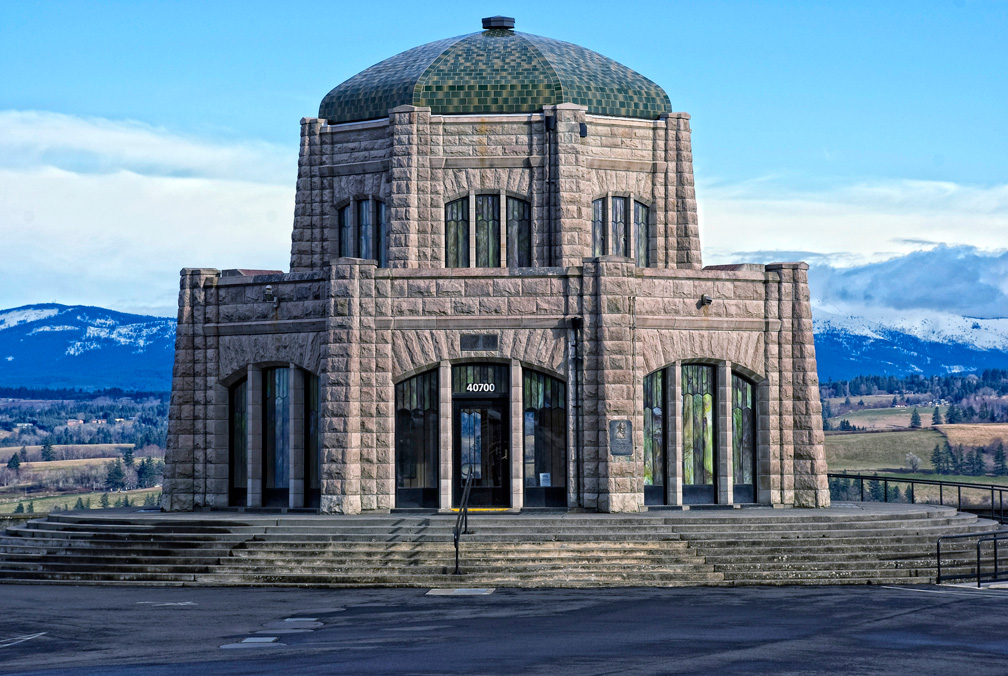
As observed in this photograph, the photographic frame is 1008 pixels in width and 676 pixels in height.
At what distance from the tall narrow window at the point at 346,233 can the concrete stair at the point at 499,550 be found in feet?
29.2

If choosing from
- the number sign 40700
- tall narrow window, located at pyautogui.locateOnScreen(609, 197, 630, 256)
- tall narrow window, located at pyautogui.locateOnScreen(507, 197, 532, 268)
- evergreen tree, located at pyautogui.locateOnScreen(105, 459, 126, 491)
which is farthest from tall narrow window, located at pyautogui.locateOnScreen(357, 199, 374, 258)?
evergreen tree, located at pyautogui.locateOnScreen(105, 459, 126, 491)

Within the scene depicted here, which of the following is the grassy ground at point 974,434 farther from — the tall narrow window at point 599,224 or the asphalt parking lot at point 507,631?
the asphalt parking lot at point 507,631

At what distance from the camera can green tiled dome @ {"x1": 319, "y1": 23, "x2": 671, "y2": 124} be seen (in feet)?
110

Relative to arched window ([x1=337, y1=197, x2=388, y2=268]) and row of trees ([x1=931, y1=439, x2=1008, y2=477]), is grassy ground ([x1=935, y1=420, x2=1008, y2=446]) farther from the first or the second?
arched window ([x1=337, y1=197, x2=388, y2=268])

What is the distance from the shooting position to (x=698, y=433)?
3102 cm

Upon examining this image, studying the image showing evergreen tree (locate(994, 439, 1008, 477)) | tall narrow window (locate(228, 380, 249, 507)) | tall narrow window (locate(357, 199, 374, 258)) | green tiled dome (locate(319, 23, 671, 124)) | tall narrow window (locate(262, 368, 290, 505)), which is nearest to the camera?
tall narrow window (locate(262, 368, 290, 505))

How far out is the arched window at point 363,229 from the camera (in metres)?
34.2

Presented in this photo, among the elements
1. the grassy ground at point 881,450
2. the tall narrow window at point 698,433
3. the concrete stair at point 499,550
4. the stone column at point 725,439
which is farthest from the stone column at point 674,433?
the grassy ground at point 881,450

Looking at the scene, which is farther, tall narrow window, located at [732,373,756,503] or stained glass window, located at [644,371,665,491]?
tall narrow window, located at [732,373,756,503]

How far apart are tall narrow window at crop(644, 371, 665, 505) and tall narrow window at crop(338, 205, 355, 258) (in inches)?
341

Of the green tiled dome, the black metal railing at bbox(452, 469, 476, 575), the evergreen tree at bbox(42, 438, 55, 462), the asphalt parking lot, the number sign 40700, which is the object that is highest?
the green tiled dome

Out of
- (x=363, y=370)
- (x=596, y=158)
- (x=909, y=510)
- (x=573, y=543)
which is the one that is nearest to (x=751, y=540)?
(x=573, y=543)

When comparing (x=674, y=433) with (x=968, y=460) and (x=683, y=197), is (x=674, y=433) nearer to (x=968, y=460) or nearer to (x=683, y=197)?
(x=683, y=197)

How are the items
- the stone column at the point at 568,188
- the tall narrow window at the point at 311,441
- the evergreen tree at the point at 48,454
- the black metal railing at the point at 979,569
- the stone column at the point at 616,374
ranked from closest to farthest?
the black metal railing at the point at 979,569, the stone column at the point at 616,374, the tall narrow window at the point at 311,441, the stone column at the point at 568,188, the evergreen tree at the point at 48,454
